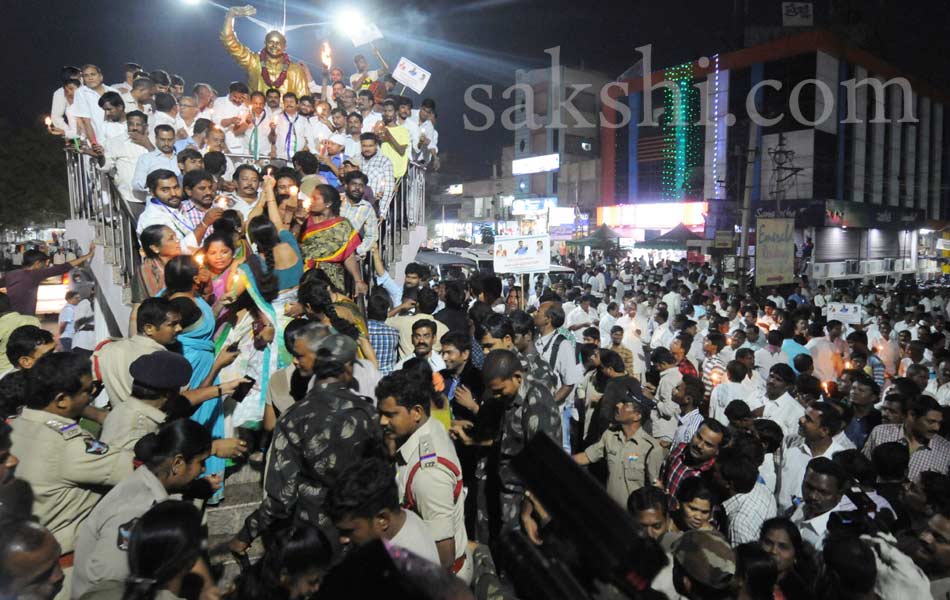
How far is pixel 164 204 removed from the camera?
540 centimetres

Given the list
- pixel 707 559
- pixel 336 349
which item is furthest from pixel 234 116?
pixel 707 559

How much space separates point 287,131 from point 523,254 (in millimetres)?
4159

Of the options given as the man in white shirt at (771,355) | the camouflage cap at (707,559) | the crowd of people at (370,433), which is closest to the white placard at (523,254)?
the crowd of people at (370,433)

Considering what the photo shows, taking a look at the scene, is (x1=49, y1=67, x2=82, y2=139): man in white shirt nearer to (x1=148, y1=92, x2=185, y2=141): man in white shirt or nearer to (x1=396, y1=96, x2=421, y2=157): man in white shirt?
(x1=148, y1=92, x2=185, y2=141): man in white shirt

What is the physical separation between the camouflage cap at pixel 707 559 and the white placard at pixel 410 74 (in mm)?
10217

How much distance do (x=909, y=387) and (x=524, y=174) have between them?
170 ft

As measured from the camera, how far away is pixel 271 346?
4660mm

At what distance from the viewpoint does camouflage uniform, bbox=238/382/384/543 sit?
2.88 m

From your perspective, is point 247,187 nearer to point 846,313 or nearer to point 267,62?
point 267,62

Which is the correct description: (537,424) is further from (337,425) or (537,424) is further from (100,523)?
(100,523)

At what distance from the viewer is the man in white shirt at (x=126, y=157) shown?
21.8 ft

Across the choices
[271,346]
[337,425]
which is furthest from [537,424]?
[271,346]

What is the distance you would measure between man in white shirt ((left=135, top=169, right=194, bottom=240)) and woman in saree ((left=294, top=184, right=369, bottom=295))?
41.3 inches

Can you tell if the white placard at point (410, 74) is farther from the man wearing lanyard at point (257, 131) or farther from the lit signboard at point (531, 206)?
the lit signboard at point (531, 206)
